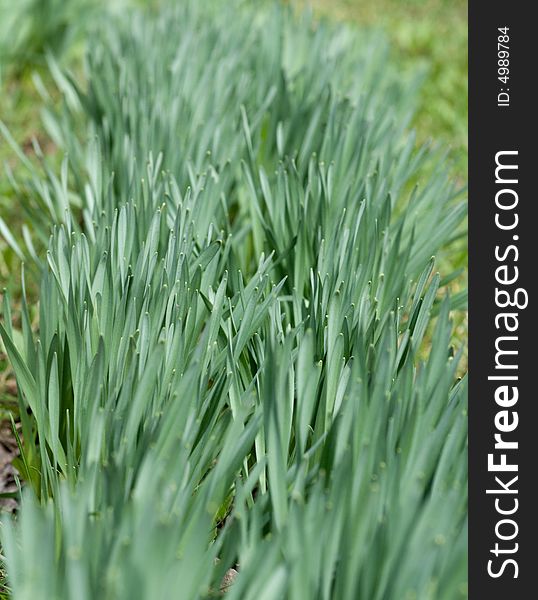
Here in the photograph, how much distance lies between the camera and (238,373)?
114cm

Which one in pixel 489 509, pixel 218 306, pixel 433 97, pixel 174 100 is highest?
pixel 433 97

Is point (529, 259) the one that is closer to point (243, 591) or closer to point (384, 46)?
point (243, 591)

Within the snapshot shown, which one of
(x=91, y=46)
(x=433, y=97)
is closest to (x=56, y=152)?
(x=91, y=46)

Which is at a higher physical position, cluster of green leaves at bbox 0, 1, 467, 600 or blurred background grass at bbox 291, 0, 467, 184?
blurred background grass at bbox 291, 0, 467, 184

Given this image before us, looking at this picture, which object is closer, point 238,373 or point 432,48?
point 238,373

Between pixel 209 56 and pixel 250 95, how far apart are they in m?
0.26

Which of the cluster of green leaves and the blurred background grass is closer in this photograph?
the cluster of green leaves

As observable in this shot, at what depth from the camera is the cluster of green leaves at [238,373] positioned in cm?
77

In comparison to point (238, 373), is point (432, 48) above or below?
above

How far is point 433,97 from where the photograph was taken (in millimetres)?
3387

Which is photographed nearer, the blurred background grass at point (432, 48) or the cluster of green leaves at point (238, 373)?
the cluster of green leaves at point (238, 373)

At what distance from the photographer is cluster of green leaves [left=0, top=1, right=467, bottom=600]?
0.77 meters

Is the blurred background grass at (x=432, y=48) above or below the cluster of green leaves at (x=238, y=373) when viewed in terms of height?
above

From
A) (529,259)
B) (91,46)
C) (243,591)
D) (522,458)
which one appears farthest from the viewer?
(91,46)
